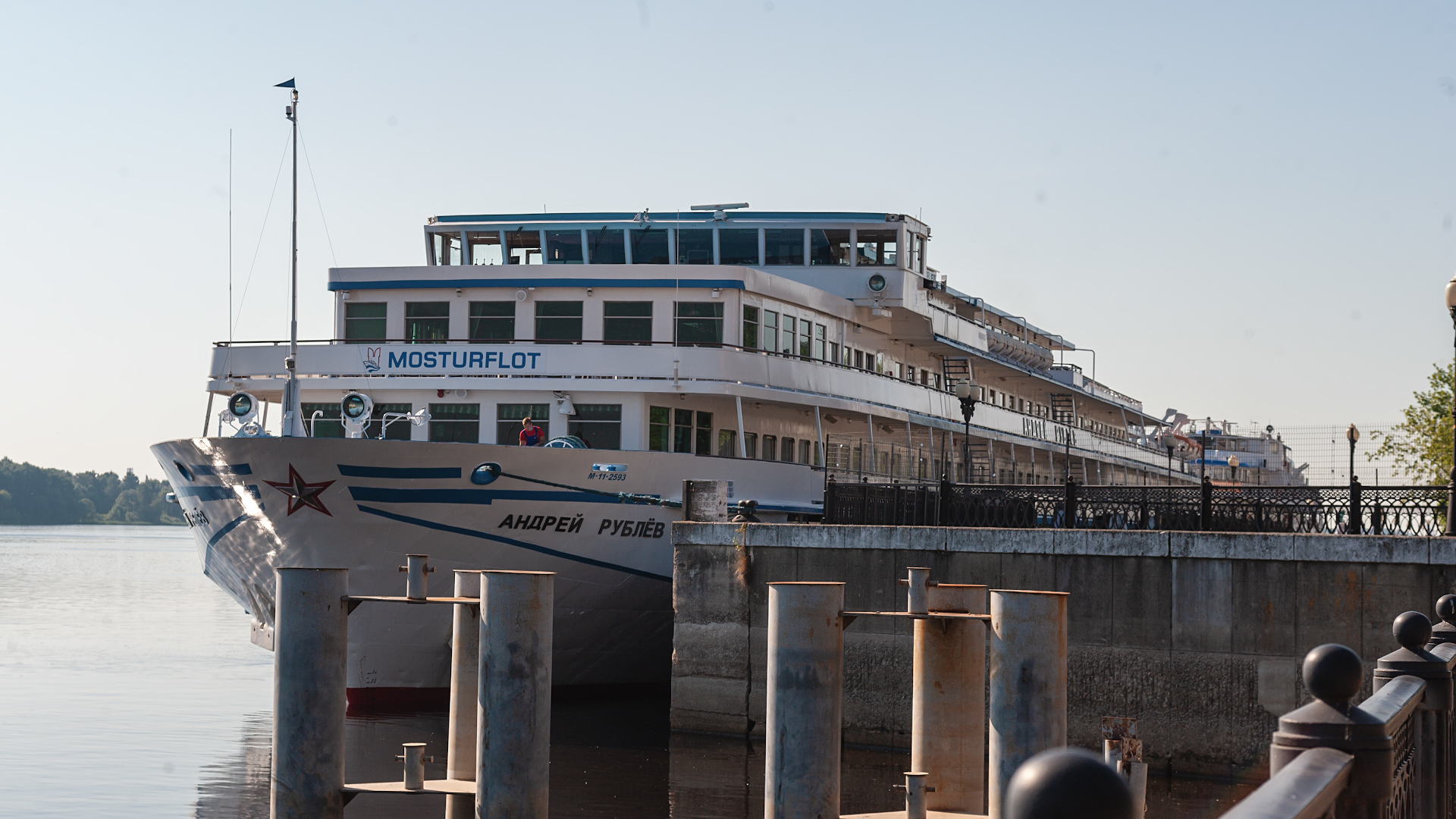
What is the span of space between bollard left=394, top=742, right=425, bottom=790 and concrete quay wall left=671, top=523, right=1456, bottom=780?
804 centimetres

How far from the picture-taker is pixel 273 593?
863 inches

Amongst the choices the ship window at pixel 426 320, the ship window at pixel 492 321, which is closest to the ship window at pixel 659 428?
the ship window at pixel 492 321

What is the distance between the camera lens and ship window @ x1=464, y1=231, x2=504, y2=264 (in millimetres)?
29734

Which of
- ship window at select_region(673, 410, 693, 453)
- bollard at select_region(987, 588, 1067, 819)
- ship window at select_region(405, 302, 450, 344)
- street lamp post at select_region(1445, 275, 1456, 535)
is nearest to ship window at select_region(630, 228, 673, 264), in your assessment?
ship window at select_region(405, 302, 450, 344)

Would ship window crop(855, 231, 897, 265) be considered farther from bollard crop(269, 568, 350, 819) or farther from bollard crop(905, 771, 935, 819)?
bollard crop(269, 568, 350, 819)

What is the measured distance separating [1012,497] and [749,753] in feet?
15.2

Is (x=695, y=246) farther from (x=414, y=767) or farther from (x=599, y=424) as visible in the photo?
(x=414, y=767)

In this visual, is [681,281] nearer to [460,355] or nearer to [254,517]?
[460,355]

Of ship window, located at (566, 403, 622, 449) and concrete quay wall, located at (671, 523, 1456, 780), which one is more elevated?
ship window, located at (566, 403, 622, 449)

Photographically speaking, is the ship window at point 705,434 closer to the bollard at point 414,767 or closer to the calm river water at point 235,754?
the calm river water at point 235,754

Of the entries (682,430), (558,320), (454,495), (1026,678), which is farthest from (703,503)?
(1026,678)

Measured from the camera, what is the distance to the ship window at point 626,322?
24.9 meters

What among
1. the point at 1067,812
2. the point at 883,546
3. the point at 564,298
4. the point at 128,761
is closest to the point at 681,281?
the point at 564,298

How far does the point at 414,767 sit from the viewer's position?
37.6 ft
